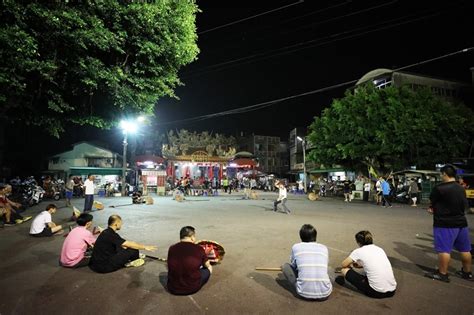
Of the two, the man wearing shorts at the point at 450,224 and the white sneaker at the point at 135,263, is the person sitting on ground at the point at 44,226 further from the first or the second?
the man wearing shorts at the point at 450,224

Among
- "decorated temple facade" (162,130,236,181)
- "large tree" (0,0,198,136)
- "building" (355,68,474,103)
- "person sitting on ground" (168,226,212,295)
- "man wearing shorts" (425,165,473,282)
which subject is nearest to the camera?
"person sitting on ground" (168,226,212,295)

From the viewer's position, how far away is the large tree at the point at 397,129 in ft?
71.8

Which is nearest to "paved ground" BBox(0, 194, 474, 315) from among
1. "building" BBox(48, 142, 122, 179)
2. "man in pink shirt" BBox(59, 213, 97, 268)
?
"man in pink shirt" BBox(59, 213, 97, 268)

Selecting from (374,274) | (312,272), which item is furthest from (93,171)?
(374,274)

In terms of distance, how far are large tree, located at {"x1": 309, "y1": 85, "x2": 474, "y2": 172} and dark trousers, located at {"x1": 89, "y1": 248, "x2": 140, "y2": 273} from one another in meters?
21.6

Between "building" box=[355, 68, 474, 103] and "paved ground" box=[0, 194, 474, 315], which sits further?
"building" box=[355, 68, 474, 103]

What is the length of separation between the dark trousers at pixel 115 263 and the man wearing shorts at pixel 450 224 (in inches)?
225

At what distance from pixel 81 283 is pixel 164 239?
3.46 meters

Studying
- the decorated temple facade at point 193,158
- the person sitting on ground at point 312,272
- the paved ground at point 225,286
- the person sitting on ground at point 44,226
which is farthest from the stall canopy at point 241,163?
the person sitting on ground at point 312,272

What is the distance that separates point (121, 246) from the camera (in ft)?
18.1

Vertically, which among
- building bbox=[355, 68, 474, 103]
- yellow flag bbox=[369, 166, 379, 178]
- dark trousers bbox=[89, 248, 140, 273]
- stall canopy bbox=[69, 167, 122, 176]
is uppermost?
building bbox=[355, 68, 474, 103]

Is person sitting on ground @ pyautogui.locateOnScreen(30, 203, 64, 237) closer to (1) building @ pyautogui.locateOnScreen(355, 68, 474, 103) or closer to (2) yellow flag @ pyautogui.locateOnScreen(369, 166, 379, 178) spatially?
(2) yellow flag @ pyautogui.locateOnScreen(369, 166, 379, 178)

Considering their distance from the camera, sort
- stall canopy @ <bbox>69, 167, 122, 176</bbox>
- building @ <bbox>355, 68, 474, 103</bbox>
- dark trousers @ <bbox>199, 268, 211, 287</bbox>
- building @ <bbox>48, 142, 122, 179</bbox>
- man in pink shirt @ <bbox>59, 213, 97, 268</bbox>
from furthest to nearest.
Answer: building @ <bbox>48, 142, 122, 179</bbox> → building @ <bbox>355, 68, 474, 103</bbox> → stall canopy @ <bbox>69, 167, 122, 176</bbox> → man in pink shirt @ <bbox>59, 213, 97, 268</bbox> → dark trousers @ <bbox>199, 268, 211, 287</bbox>

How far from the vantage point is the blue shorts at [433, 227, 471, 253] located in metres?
5.02
